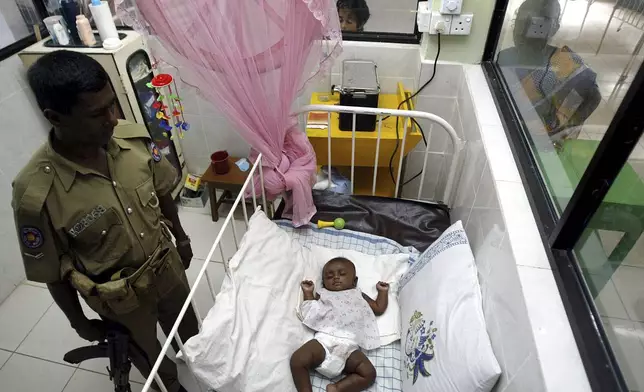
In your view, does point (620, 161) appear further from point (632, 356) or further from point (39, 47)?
point (39, 47)

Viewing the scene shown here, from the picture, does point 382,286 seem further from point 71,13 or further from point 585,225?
point 71,13

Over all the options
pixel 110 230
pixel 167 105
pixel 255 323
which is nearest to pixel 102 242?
pixel 110 230

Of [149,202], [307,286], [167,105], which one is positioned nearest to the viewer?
[149,202]

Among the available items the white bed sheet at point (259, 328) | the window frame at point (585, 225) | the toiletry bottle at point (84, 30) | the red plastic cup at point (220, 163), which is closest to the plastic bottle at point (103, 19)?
the toiletry bottle at point (84, 30)

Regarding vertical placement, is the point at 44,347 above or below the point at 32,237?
below

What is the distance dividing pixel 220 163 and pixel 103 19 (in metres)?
0.91

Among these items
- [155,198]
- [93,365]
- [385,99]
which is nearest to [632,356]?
[155,198]

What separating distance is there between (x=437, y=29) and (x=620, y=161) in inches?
43.7

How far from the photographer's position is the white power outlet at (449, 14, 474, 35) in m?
1.68

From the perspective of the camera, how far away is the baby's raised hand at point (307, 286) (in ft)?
4.96

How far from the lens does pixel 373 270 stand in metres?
1.64

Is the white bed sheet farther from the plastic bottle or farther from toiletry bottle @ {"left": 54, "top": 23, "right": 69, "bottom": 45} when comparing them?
toiletry bottle @ {"left": 54, "top": 23, "right": 69, "bottom": 45}

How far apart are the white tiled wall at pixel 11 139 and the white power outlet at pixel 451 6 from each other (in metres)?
2.02

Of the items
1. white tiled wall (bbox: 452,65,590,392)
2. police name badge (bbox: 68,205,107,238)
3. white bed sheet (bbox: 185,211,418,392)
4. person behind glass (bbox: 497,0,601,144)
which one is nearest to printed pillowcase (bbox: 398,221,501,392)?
white tiled wall (bbox: 452,65,590,392)
